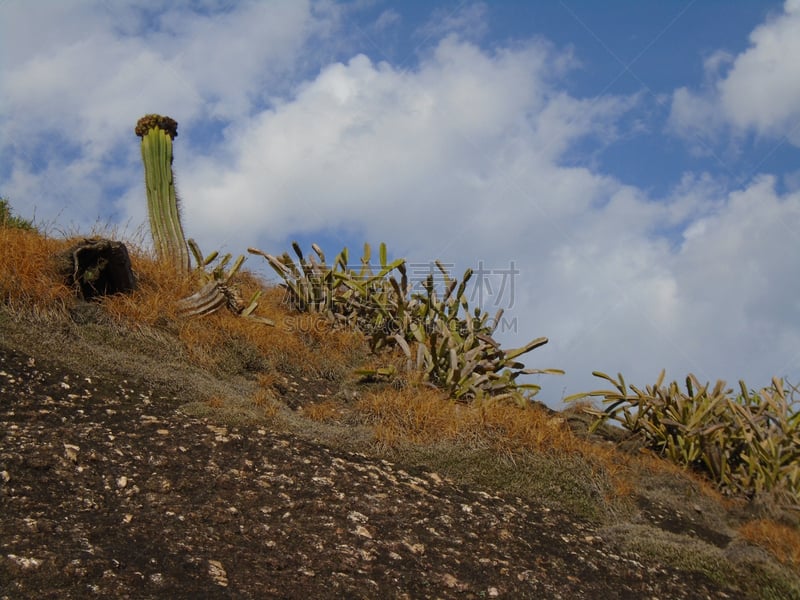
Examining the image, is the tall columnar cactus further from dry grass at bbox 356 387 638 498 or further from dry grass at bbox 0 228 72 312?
dry grass at bbox 356 387 638 498

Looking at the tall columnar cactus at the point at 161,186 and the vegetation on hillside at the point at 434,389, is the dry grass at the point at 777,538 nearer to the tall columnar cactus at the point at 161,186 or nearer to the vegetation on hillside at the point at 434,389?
the vegetation on hillside at the point at 434,389

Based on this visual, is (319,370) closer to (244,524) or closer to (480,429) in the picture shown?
(480,429)

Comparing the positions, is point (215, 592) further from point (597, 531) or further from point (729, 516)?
point (729, 516)

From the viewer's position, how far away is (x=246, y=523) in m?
3.88

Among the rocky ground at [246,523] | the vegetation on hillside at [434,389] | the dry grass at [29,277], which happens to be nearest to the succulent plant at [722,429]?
the vegetation on hillside at [434,389]

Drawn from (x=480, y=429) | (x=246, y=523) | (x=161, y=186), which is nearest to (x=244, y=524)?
(x=246, y=523)

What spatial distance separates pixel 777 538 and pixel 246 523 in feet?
12.5

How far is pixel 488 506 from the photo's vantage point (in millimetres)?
4840

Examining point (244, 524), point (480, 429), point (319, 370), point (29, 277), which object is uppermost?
point (29, 277)

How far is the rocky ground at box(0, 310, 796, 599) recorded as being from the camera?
10.8 ft

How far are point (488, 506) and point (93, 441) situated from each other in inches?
100

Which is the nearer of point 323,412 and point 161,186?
point 323,412

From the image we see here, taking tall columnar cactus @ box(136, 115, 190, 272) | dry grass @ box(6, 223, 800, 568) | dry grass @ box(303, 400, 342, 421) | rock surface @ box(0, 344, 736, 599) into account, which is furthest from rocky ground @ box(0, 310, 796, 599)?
tall columnar cactus @ box(136, 115, 190, 272)

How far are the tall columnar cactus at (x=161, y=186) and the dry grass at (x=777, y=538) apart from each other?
23.8 feet
